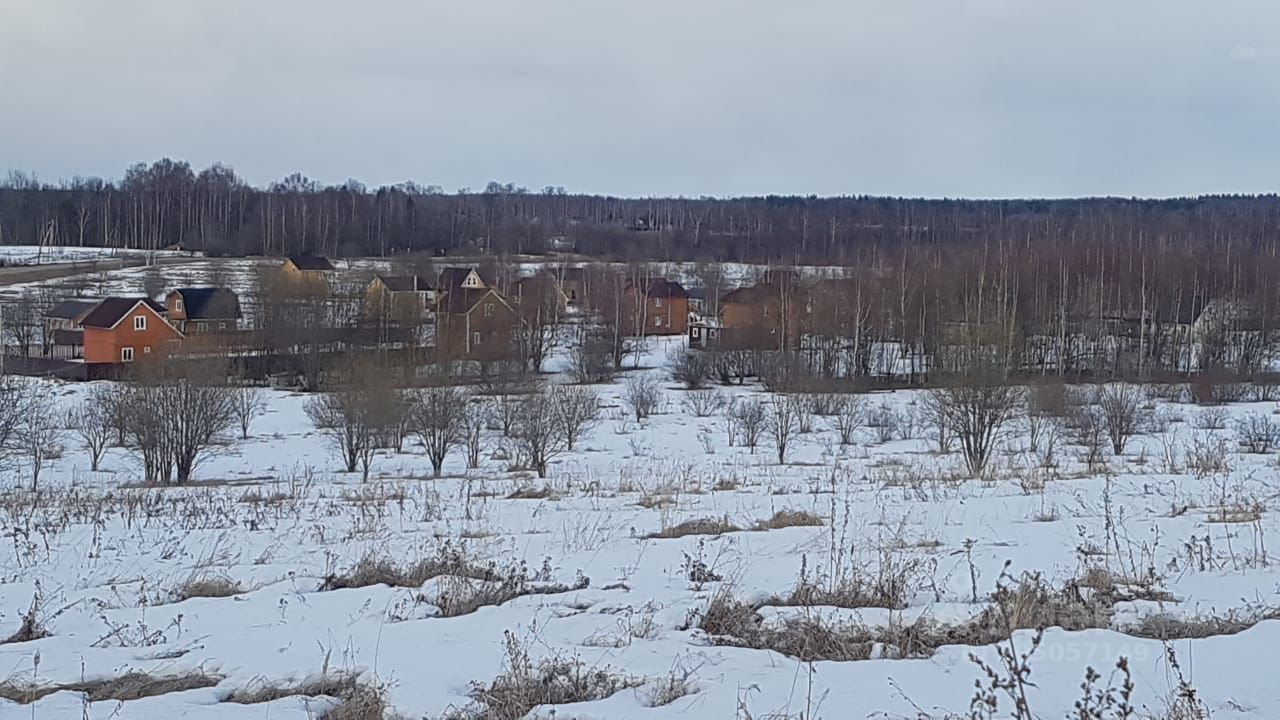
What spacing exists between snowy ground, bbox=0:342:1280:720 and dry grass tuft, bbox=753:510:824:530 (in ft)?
0.63

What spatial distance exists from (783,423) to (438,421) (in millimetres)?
10312

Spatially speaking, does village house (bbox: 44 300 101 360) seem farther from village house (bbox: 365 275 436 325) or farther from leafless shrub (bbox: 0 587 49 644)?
leafless shrub (bbox: 0 587 49 644)

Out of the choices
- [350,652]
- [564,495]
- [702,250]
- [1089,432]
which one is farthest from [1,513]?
[702,250]

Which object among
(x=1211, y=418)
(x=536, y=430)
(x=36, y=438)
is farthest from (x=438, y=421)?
(x=1211, y=418)

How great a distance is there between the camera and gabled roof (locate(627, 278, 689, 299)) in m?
73.0

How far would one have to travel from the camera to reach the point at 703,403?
4350 cm

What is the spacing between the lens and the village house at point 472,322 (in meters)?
50.9

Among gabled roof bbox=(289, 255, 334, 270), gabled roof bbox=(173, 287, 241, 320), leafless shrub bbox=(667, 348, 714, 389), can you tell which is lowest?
leafless shrub bbox=(667, 348, 714, 389)

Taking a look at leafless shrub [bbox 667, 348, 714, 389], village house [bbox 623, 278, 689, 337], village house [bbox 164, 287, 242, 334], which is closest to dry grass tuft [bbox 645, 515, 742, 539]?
leafless shrub [bbox 667, 348, 714, 389]

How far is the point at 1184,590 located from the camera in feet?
19.4

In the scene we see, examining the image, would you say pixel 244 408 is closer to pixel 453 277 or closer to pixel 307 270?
pixel 453 277

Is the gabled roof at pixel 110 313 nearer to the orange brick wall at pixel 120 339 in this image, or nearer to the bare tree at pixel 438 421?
→ the orange brick wall at pixel 120 339

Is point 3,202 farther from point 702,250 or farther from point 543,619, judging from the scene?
point 543,619

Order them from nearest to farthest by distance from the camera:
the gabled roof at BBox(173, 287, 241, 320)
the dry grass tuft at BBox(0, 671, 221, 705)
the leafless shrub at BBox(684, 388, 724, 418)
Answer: the dry grass tuft at BBox(0, 671, 221, 705) → the leafless shrub at BBox(684, 388, 724, 418) → the gabled roof at BBox(173, 287, 241, 320)
